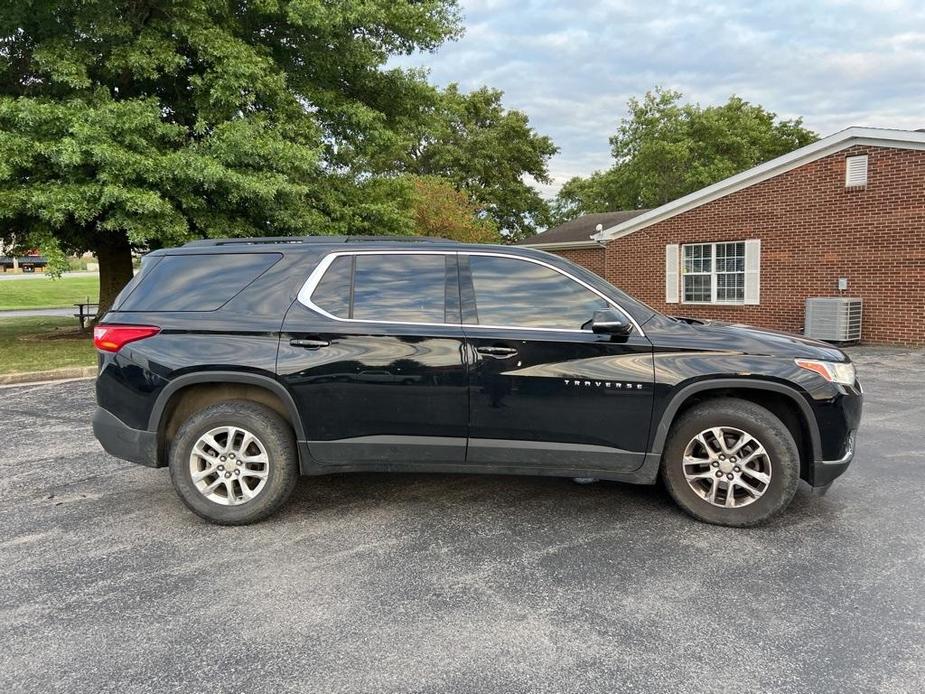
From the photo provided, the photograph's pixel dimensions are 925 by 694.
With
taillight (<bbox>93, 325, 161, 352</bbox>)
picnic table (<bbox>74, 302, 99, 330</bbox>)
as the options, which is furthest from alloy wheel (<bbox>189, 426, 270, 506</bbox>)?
picnic table (<bbox>74, 302, 99, 330</bbox>)

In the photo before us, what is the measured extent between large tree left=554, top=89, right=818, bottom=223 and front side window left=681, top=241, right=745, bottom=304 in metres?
19.0

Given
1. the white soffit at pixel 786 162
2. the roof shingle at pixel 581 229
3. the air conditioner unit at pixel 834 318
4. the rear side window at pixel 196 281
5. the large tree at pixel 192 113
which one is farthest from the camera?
the roof shingle at pixel 581 229

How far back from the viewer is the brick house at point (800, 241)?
41.0 feet

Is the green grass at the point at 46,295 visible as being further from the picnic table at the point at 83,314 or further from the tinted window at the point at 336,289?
the tinted window at the point at 336,289

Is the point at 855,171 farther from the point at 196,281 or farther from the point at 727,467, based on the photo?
the point at 196,281

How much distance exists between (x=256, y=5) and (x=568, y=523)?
37.8 feet

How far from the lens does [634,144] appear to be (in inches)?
1414

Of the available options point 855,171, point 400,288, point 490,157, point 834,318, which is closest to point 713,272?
point 834,318

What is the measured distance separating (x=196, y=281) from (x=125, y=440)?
3.63 ft

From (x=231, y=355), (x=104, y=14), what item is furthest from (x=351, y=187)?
(x=231, y=355)

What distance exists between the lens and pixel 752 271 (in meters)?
14.8

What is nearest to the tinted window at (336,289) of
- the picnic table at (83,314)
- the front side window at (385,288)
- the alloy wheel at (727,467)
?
the front side window at (385,288)

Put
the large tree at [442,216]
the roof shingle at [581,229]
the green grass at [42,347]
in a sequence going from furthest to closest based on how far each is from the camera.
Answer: the large tree at [442,216] → the roof shingle at [581,229] → the green grass at [42,347]

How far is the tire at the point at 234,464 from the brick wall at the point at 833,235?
44.6 feet
